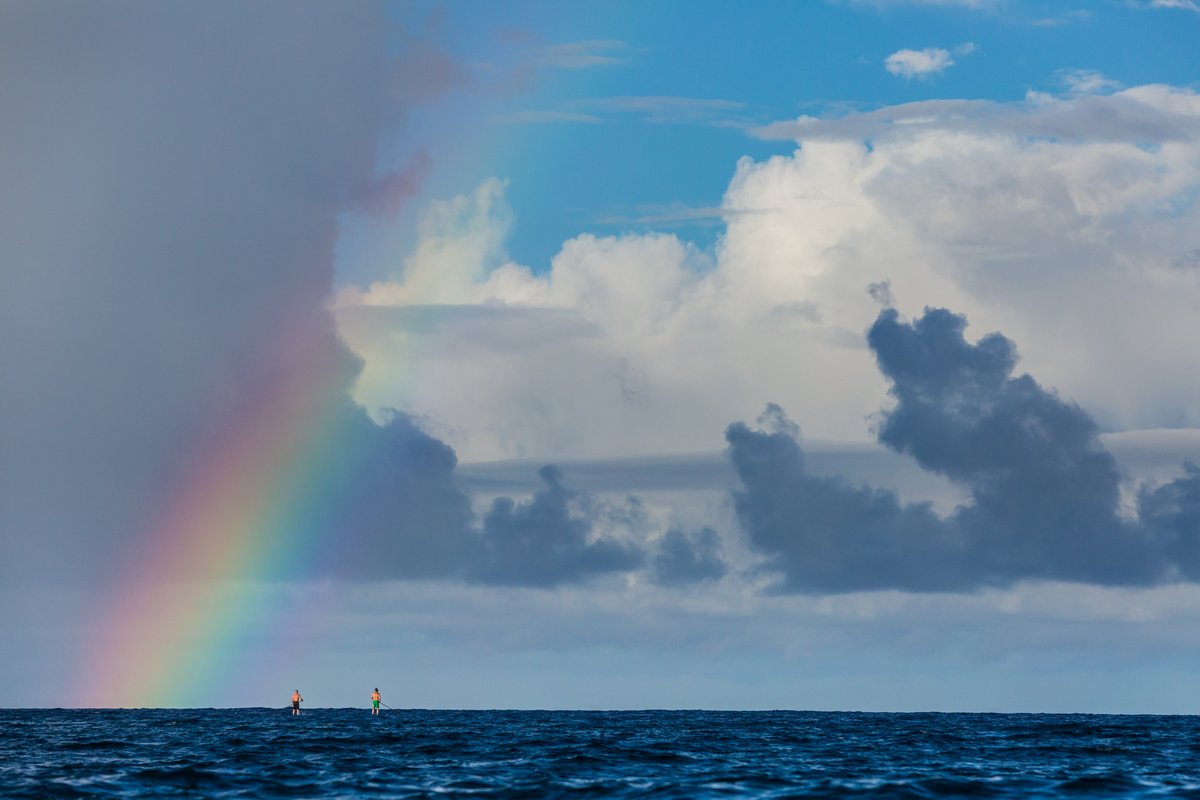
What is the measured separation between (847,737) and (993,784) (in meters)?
60.8

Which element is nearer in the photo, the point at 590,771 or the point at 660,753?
the point at 590,771

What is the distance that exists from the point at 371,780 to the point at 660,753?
1189 inches

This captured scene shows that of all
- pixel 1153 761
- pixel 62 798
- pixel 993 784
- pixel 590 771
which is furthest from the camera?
pixel 1153 761

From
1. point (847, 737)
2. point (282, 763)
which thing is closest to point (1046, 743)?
point (847, 737)

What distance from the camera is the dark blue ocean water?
68375mm

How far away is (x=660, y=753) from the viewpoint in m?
98.8

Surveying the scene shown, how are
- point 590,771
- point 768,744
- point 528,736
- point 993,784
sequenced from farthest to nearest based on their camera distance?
point 528,736 → point 768,744 → point 590,771 → point 993,784

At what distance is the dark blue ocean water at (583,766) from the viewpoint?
6838cm

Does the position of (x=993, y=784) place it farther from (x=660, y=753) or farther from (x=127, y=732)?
(x=127, y=732)

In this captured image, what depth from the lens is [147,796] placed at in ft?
216

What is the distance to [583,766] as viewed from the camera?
84875 mm

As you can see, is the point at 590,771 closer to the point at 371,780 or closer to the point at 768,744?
the point at 371,780

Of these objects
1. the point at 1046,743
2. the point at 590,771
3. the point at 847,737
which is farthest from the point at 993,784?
the point at 847,737

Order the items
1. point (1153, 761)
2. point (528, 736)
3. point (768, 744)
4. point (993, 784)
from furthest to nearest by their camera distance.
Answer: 1. point (528, 736)
2. point (768, 744)
3. point (1153, 761)
4. point (993, 784)
